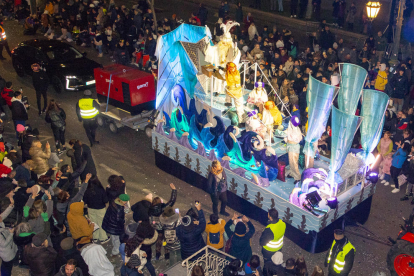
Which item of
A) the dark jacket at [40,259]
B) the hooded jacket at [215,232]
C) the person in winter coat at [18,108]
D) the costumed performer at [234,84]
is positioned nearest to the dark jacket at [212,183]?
the hooded jacket at [215,232]

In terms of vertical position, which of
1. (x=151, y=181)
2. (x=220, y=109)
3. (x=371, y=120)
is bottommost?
(x=151, y=181)

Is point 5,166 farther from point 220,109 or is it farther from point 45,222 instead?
point 220,109

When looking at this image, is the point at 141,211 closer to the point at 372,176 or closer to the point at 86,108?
the point at 372,176

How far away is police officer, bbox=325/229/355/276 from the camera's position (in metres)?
6.91

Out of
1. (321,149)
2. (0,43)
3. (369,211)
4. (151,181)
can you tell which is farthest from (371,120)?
(0,43)

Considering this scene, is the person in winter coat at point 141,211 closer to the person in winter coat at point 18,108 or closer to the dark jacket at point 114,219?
the dark jacket at point 114,219

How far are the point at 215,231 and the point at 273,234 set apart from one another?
104cm

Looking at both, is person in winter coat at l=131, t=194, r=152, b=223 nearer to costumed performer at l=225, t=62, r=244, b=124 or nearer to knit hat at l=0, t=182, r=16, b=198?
knit hat at l=0, t=182, r=16, b=198

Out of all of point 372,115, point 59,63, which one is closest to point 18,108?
point 59,63

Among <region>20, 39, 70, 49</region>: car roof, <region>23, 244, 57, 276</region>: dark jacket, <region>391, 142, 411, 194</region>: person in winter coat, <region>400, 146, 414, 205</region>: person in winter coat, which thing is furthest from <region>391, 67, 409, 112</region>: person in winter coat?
<region>20, 39, 70, 49</region>: car roof

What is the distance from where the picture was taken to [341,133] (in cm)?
784

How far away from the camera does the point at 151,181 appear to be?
11180 mm

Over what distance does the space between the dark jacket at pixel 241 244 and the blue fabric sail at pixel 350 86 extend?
2.72 meters

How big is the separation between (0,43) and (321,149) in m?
14.3
